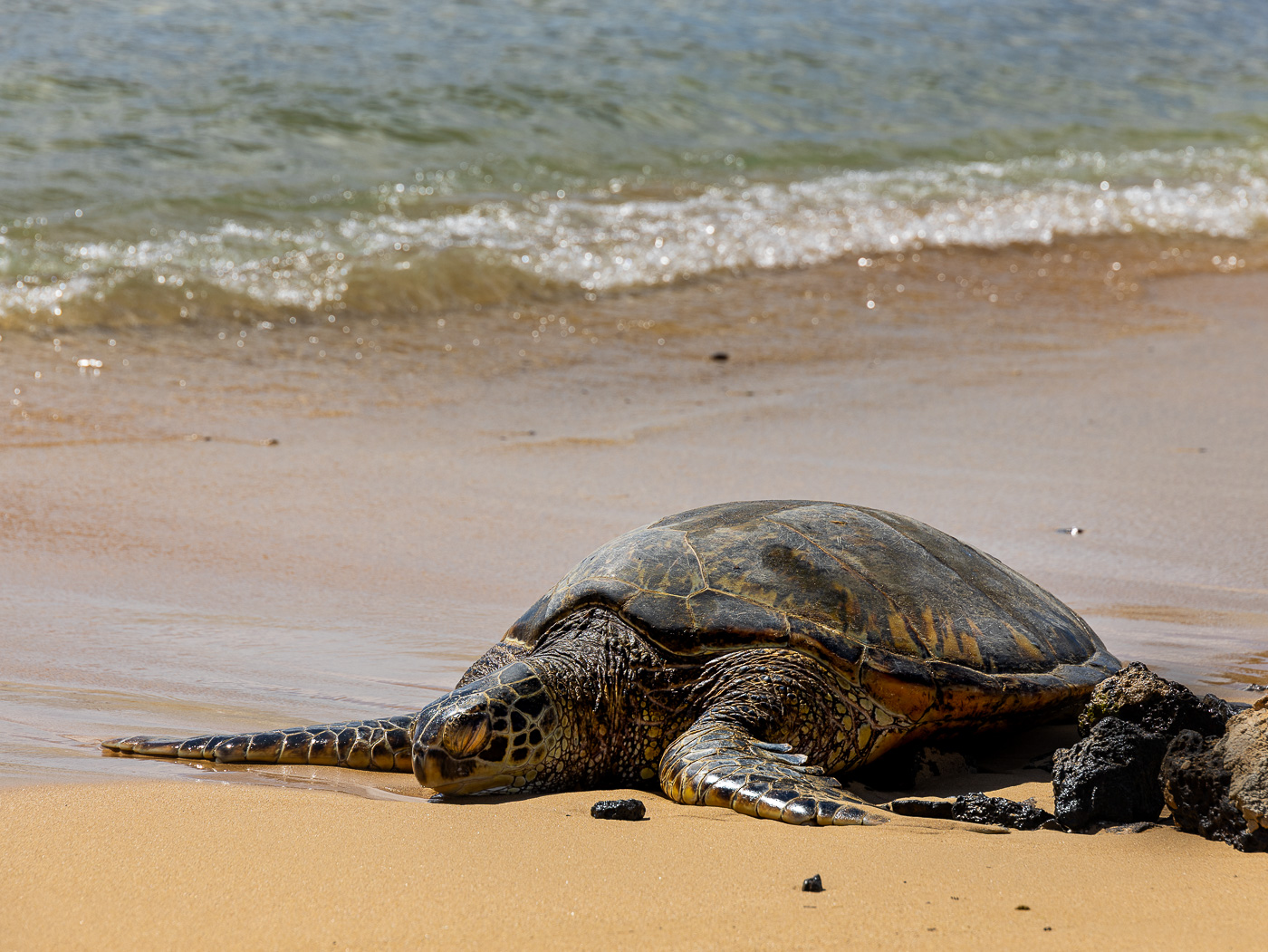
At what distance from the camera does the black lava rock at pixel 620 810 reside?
2.41m

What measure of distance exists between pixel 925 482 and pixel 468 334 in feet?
11.3

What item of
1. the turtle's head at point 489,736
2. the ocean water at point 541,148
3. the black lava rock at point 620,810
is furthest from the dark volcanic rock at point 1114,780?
the ocean water at point 541,148

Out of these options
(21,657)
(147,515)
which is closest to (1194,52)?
(147,515)

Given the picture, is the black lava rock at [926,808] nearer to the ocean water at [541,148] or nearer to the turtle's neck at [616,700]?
the turtle's neck at [616,700]

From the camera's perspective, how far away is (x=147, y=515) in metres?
4.78

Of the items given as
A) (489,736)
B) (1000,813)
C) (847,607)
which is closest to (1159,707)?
(1000,813)

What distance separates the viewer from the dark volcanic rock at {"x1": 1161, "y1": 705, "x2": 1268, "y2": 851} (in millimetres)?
2031

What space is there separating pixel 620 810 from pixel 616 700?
1.54 feet

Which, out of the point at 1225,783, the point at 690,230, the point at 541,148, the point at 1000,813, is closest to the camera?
the point at 1225,783

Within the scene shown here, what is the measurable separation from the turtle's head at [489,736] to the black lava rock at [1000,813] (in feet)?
2.91

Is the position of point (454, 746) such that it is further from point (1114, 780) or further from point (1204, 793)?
point (1204, 793)

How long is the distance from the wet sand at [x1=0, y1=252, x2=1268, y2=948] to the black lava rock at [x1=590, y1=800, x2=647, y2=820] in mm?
40

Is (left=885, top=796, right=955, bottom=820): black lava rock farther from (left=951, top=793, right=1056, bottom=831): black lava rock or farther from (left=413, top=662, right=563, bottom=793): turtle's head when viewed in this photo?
(left=413, top=662, right=563, bottom=793): turtle's head

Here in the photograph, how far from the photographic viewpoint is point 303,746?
2.79 m
